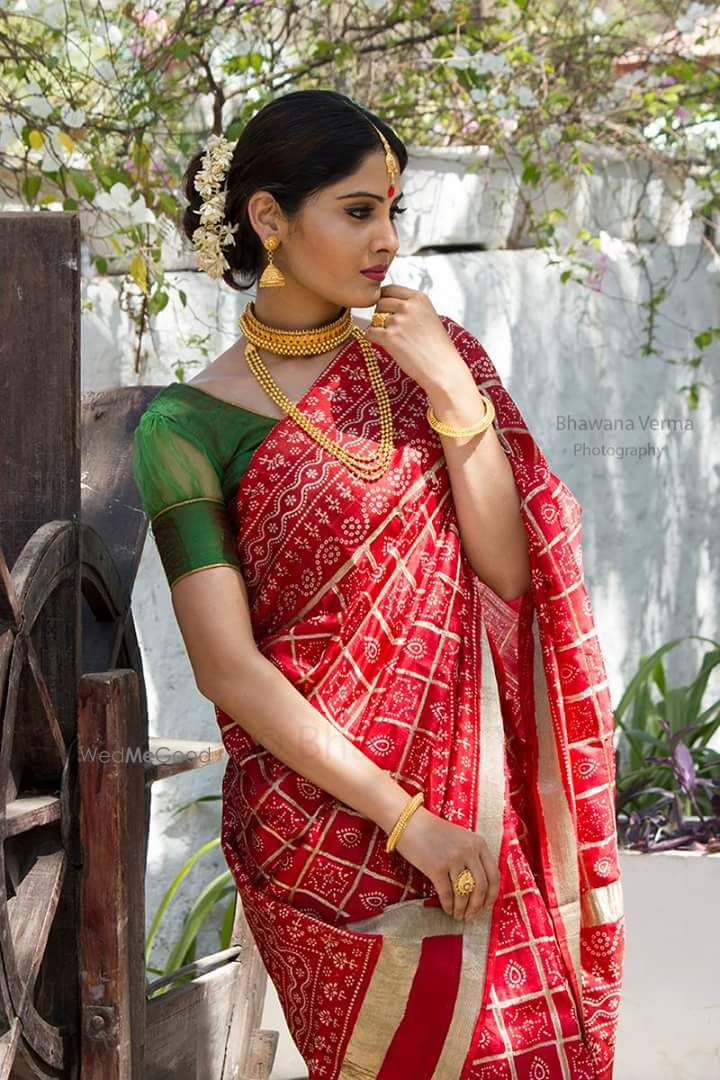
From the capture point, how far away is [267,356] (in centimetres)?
201

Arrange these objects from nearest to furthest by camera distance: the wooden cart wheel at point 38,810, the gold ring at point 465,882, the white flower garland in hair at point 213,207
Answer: the wooden cart wheel at point 38,810 < the gold ring at point 465,882 < the white flower garland in hair at point 213,207

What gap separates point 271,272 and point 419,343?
0.23m

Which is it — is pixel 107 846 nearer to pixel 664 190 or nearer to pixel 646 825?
pixel 646 825

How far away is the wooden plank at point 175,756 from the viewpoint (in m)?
2.04

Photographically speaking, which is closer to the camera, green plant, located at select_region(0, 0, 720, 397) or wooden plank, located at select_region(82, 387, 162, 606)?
wooden plank, located at select_region(82, 387, 162, 606)

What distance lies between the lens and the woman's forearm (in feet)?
A: 5.98

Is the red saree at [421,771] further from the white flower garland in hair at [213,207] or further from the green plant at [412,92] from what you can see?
the green plant at [412,92]

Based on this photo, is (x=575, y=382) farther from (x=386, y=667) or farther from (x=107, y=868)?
(x=107, y=868)

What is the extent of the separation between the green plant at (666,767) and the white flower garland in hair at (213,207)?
6.34ft

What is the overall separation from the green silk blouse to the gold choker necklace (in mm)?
109

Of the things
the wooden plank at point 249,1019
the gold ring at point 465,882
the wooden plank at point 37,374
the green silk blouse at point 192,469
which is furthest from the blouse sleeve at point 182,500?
the wooden plank at point 249,1019

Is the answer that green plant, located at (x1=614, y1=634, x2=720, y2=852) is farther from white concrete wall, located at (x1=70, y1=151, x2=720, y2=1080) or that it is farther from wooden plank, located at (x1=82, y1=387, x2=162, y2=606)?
wooden plank, located at (x1=82, y1=387, x2=162, y2=606)

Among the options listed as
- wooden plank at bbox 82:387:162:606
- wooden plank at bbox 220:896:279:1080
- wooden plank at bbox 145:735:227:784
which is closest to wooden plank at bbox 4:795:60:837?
wooden plank at bbox 145:735:227:784

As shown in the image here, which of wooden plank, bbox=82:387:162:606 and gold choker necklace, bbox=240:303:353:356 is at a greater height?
gold choker necklace, bbox=240:303:353:356
